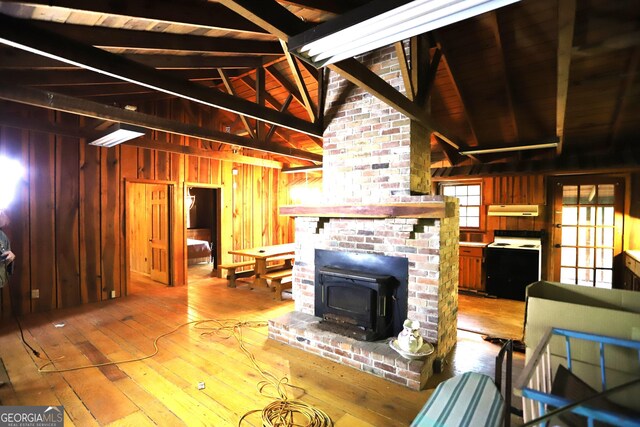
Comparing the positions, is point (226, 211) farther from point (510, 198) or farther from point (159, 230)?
point (510, 198)

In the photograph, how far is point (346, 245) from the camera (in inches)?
139

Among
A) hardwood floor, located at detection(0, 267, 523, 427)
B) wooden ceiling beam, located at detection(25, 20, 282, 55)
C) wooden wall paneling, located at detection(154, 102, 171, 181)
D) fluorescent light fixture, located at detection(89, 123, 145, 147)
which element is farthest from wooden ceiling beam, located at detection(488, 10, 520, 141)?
wooden wall paneling, located at detection(154, 102, 171, 181)

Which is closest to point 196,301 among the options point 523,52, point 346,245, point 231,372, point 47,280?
point 47,280

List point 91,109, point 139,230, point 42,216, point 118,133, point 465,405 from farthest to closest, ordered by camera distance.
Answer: point 139,230 < point 42,216 < point 118,133 < point 91,109 < point 465,405

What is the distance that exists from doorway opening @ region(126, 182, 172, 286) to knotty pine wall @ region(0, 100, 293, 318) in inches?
8.5

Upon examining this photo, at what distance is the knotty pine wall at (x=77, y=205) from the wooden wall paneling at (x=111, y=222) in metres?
0.01

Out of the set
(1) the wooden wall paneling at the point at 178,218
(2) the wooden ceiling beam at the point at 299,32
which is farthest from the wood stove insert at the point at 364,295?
(1) the wooden wall paneling at the point at 178,218

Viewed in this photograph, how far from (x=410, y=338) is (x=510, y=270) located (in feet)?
11.9

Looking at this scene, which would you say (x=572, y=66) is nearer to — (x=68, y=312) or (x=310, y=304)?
(x=310, y=304)

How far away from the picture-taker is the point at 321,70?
388 cm

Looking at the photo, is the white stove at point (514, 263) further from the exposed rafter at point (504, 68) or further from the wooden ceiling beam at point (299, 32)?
the wooden ceiling beam at point (299, 32)

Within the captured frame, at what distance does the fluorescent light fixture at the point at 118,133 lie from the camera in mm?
3666

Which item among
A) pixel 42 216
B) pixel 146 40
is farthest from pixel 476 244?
pixel 42 216

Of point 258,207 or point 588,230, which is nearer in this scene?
point 588,230
